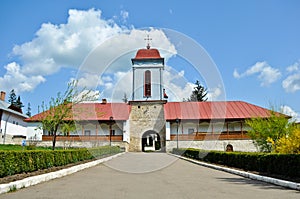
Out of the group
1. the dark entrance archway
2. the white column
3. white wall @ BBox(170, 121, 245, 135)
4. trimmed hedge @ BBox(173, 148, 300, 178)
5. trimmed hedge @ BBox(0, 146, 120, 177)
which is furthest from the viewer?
the dark entrance archway

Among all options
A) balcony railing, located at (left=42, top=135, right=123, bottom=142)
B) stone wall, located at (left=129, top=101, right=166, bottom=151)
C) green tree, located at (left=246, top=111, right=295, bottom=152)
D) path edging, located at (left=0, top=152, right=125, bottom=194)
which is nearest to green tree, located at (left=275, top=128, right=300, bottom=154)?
path edging, located at (left=0, top=152, right=125, bottom=194)

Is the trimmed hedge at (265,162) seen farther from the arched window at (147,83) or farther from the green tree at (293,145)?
the arched window at (147,83)

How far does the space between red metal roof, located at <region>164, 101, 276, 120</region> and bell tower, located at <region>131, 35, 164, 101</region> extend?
110 inches

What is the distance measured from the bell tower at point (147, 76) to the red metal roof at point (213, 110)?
279cm

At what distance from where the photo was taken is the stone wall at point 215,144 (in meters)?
35.0

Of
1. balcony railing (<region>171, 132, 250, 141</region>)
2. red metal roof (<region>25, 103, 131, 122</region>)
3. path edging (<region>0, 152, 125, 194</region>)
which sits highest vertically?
red metal roof (<region>25, 103, 131, 122</region>)

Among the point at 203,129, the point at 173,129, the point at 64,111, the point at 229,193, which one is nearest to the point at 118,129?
the point at 173,129

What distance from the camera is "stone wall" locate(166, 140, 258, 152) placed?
115 feet

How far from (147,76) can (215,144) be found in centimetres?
1253

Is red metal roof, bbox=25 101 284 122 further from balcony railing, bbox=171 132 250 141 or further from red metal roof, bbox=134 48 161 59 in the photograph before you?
red metal roof, bbox=134 48 161 59

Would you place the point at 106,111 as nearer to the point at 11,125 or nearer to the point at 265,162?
the point at 11,125

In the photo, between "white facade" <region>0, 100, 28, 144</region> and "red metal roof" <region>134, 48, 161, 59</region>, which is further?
"red metal roof" <region>134, 48, 161, 59</region>

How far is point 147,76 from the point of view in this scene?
3909cm

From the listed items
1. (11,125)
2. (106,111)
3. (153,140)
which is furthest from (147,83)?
(153,140)
